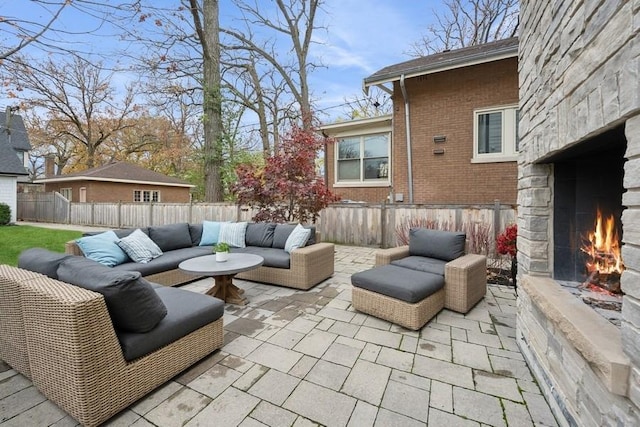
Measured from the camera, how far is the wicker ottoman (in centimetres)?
291

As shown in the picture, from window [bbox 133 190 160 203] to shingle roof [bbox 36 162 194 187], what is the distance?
0.83m

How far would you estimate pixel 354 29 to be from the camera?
10.9 m

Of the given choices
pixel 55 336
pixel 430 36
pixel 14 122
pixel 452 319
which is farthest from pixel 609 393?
pixel 14 122

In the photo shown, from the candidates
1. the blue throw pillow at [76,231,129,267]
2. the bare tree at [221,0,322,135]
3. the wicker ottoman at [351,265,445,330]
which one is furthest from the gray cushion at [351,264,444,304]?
the bare tree at [221,0,322,135]

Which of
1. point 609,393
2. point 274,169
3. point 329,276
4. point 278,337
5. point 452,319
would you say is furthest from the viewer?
point 274,169

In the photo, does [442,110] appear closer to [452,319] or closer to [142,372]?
[452,319]

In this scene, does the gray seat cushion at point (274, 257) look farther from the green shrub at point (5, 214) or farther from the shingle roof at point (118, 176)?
the shingle roof at point (118, 176)

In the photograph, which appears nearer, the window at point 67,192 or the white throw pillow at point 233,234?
the white throw pillow at point 233,234

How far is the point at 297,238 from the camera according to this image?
4625 mm

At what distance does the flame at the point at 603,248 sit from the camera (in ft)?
6.97

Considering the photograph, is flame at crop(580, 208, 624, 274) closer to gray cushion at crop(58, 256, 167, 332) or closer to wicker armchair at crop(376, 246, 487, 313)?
wicker armchair at crop(376, 246, 487, 313)

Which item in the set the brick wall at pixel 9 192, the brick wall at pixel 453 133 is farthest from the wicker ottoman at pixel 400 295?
the brick wall at pixel 9 192

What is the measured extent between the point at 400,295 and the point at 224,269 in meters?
2.00

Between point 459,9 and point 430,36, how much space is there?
1.48 m
